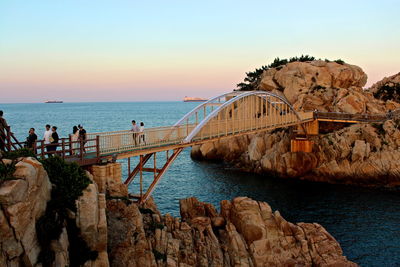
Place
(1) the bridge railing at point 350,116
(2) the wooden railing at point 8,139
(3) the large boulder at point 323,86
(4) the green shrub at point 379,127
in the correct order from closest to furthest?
(2) the wooden railing at point 8,139
(4) the green shrub at point 379,127
(1) the bridge railing at point 350,116
(3) the large boulder at point 323,86

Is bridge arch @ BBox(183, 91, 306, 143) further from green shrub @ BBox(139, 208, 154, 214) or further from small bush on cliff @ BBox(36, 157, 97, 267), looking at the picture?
small bush on cliff @ BBox(36, 157, 97, 267)

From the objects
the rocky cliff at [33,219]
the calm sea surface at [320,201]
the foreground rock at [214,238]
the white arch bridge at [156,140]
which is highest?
the white arch bridge at [156,140]

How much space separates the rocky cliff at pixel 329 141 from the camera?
154 ft

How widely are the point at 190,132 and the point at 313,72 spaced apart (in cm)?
4288

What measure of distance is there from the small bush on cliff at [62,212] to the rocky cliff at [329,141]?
37364 mm

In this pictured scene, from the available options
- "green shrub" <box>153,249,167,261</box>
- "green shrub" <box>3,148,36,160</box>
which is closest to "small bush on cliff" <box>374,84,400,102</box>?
"green shrub" <box>153,249,167,261</box>

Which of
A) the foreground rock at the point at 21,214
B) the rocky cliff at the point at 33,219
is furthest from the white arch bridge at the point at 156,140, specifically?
the foreground rock at the point at 21,214

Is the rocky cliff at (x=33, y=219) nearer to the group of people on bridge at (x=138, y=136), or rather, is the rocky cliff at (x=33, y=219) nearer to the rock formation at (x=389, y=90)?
the group of people on bridge at (x=138, y=136)

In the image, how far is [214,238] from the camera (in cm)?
2284

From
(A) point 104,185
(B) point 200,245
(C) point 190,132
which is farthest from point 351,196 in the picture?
(A) point 104,185

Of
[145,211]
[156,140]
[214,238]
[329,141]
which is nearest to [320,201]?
[329,141]

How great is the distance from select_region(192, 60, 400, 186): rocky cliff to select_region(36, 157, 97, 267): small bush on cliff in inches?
1471

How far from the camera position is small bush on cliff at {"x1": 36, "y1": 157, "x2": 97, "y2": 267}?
45.9ft

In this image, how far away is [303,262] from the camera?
23.9 meters
